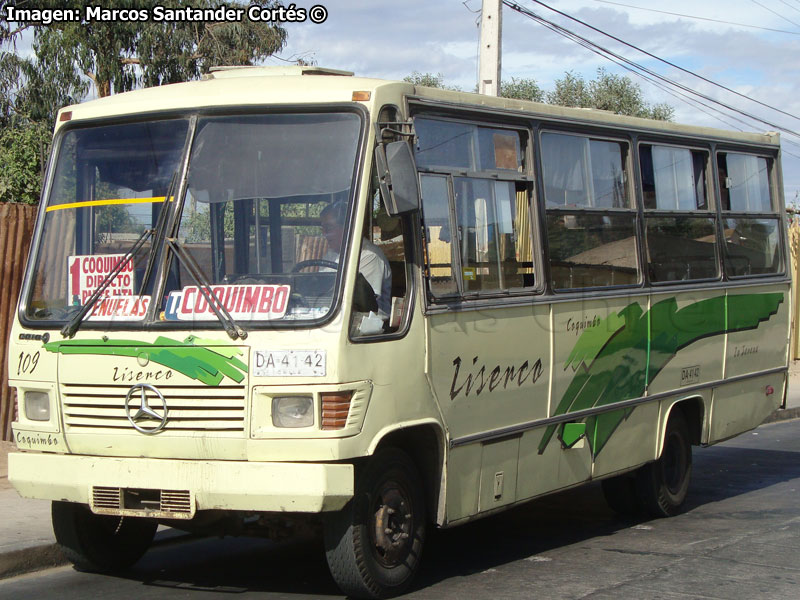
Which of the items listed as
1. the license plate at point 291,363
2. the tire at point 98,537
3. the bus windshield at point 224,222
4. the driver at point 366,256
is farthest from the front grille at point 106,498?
the driver at point 366,256

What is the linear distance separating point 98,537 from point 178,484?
1417mm

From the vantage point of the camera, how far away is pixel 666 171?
30.8ft

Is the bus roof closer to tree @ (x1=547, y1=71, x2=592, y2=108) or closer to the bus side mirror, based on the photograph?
the bus side mirror

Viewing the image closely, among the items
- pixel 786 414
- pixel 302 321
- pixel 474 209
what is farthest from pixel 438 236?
pixel 786 414

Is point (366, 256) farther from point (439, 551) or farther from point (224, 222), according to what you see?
point (439, 551)

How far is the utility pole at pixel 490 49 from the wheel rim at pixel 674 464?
6664 millimetres

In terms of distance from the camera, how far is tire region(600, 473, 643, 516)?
916cm

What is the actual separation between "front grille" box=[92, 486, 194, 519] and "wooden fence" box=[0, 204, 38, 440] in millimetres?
4633

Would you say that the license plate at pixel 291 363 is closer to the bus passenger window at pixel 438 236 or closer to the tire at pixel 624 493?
the bus passenger window at pixel 438 236

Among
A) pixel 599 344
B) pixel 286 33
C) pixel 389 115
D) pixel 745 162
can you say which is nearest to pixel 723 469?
pixel 745 162

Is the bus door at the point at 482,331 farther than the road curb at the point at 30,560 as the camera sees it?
No

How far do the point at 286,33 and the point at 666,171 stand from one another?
23.9 meters

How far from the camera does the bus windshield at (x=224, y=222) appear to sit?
5945 millimetres

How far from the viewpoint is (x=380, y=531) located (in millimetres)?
6121
